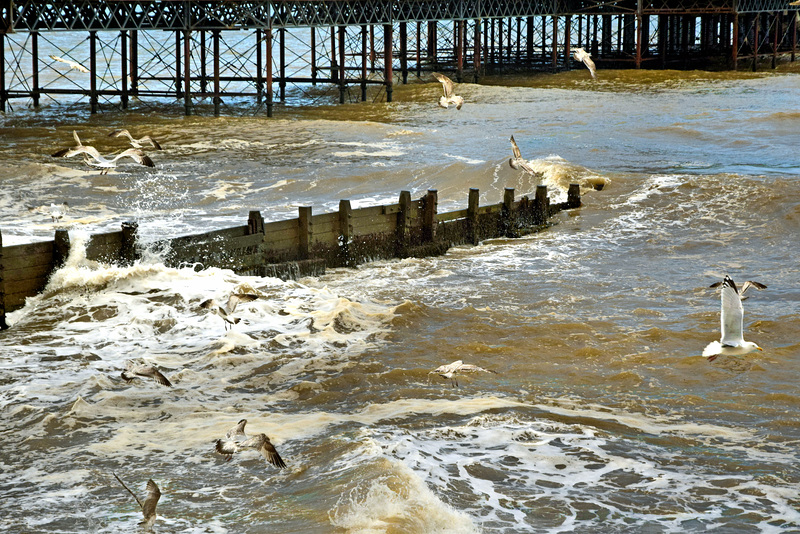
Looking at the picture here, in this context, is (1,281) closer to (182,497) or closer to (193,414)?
(193,414)

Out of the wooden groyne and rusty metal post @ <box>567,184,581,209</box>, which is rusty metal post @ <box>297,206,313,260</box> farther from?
rusty metal post @ <box>567,184,581,209</box>

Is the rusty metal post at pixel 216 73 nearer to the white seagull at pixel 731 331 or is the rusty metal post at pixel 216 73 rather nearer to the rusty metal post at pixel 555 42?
the rusty metal post at pixel 555 42

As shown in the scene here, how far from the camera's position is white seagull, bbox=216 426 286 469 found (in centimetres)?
994

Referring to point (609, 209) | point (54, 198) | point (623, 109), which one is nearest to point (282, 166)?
point (54, 198)

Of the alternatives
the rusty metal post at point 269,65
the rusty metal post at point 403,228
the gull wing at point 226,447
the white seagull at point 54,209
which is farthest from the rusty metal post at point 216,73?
the gull wing at point 226,447

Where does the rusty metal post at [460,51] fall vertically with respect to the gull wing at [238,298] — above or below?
above

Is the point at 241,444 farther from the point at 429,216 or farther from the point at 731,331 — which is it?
the point at 429,216

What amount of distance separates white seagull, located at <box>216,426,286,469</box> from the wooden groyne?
6.17 metres

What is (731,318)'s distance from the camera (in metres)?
13.5

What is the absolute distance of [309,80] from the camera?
46094 millimetres

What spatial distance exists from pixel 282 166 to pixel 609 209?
10.2 metres

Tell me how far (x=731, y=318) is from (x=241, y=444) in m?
6.34

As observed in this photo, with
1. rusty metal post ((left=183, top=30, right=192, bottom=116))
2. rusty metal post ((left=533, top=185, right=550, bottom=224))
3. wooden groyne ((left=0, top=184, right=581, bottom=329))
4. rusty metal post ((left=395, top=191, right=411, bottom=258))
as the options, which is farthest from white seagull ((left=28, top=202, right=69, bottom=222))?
rusty metal post ((left=183, top=30, right=192, bottom=116))

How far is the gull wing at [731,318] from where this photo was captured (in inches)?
482
